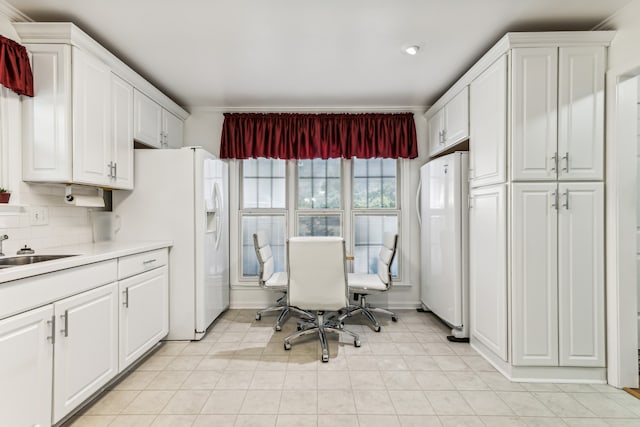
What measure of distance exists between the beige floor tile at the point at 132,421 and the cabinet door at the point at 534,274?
237cm

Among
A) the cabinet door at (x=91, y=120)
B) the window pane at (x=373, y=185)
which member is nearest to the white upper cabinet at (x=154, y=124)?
the cabinet door at (x=91, y=120)

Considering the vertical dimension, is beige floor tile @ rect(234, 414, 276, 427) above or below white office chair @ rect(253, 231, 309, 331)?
below

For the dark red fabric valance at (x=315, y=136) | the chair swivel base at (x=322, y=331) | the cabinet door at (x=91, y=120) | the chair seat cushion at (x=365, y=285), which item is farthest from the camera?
the dark red fabric valance at (x=315, y=136)

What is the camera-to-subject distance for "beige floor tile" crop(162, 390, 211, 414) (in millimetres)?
1943

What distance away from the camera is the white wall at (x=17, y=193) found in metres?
2.00

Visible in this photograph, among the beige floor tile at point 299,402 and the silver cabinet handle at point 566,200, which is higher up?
the silver cabinet handle at point 566,200

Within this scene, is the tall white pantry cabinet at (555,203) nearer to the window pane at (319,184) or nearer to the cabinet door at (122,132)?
the window pane at (319,184)

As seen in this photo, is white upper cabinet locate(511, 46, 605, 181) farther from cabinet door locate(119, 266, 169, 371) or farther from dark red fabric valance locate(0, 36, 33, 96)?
dark red fabric valance locate(0, 36, 33, 96)

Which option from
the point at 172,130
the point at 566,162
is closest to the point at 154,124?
the point at 172,130

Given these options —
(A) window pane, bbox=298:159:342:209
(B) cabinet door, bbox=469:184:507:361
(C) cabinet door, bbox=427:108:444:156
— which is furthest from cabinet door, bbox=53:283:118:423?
(C) cabinet door, bbox=427:108:444:156

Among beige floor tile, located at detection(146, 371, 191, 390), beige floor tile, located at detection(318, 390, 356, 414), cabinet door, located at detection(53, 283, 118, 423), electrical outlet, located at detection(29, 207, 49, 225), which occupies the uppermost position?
electrical outlet, located at detection(29, 207, 49, 225)

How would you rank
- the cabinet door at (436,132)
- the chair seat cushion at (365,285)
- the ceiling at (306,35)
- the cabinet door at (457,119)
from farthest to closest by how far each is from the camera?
the cabinet door at (436,132) < the chair seat cushion at (365,285) < the cabinet door at (457,119) < the ceiling at (306,35)

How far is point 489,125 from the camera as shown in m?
2.50

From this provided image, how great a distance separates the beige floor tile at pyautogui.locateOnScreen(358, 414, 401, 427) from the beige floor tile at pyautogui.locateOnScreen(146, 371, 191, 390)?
4.14ft
